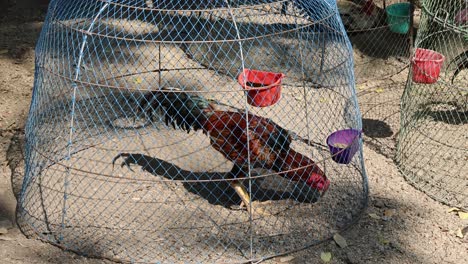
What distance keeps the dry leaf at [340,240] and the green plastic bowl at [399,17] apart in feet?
11.5

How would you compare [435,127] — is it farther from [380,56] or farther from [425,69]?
[380,56]

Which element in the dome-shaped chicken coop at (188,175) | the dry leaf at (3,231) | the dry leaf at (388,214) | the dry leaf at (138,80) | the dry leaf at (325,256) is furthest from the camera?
the dry leaf at (138,80)

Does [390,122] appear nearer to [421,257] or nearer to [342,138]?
[342,138]

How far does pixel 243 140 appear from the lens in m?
4.79

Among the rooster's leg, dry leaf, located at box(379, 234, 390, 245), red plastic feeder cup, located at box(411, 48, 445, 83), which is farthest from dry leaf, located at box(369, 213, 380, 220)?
red plastic feeder cup, located at box(411, 48, 445, 83)

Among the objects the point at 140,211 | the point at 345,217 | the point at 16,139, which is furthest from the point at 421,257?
the point at 16,139

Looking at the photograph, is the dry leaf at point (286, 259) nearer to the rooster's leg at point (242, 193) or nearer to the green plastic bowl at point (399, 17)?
the rooster's leg at point (242, 193)

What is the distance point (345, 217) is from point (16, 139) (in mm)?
3059

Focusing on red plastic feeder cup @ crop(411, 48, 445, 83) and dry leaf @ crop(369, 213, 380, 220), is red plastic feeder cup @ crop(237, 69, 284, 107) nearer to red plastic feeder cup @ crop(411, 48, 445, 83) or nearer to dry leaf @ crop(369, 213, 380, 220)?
dry leaf @ crop(369, 213, 380, 220)

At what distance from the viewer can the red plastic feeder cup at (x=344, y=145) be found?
4.91 meters

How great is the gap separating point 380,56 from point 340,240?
3733 mm

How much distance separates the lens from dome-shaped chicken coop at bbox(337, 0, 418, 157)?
6691mm

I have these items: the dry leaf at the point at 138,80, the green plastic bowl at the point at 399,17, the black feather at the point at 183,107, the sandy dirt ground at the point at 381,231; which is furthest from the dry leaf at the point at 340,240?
the green plastic bowl at the point at 399,17

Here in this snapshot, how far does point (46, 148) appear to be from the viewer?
588cm
